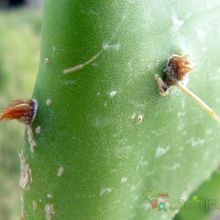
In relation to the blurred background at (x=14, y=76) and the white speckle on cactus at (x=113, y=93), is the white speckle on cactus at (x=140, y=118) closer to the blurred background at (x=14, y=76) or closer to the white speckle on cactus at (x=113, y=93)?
the white speckle on cactus at (x=113, y=93)

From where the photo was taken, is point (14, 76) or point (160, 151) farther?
point (14, 76)

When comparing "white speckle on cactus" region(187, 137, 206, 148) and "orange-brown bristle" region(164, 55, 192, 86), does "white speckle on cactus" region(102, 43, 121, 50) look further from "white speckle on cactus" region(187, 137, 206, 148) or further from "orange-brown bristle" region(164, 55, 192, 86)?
"white speckle on cactus" region(187, 137, 206, 148)

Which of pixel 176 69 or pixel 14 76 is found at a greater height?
pixel 14 76

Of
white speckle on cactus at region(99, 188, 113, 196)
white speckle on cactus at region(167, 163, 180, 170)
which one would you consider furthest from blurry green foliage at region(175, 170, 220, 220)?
white speckle on cactus at region(99, 188, 113, 196)

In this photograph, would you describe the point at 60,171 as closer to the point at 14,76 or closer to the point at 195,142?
the point at 195,142

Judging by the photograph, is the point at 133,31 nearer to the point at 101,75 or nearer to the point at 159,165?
the point at 101,75

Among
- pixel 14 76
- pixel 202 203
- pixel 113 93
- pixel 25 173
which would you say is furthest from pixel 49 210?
pixel 14 76

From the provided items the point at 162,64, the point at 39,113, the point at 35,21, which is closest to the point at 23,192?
the point at 39,113
